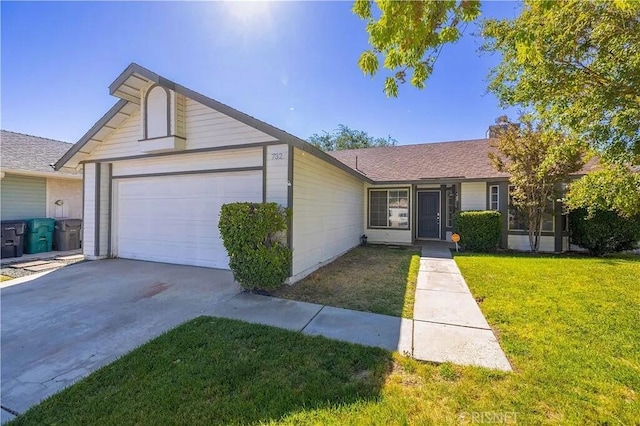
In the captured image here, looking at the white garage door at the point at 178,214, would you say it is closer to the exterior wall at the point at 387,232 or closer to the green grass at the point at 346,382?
the green grass at the point at 346,382

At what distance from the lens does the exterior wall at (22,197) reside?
9.66 meters

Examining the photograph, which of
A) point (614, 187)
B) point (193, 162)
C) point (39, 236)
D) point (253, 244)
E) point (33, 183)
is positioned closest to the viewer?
point (614, 187)

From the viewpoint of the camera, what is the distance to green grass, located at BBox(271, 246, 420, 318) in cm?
486

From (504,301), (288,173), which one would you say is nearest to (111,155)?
(288,173)

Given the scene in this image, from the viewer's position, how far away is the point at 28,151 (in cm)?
1148

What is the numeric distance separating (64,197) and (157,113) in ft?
26.1

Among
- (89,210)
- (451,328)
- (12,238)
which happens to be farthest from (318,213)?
(12,238)

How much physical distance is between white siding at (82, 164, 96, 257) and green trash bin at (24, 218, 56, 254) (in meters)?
2.71

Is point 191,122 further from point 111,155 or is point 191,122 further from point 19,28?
point 19,28

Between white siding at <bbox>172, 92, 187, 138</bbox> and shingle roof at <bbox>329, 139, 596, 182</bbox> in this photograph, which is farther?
shingle roof at <bbox>329, 139, 596, 182</bbox>

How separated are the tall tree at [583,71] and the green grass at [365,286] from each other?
150 inches

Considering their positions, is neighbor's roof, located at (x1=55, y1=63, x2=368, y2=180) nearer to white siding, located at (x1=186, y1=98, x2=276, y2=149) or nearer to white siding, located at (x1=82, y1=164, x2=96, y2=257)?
white siding, located at (x1=186, y1=98, x2=276, y2=149)

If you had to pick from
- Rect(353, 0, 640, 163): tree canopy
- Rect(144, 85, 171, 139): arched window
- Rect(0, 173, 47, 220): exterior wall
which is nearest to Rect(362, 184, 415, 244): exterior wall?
Rect(353, 0, 640, 163): tree canopy

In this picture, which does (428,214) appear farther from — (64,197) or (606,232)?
(64,197)
